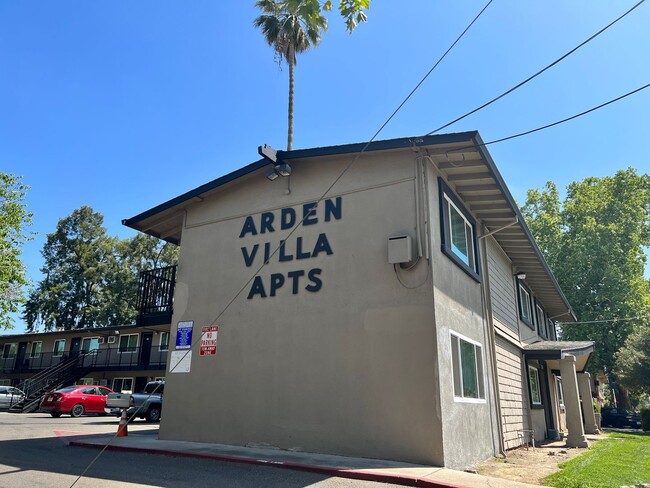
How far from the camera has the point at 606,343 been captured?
3612 centimetres

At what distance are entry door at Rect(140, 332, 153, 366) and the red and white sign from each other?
834 inches

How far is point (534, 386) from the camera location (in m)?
17.2

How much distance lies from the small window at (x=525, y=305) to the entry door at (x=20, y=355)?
3514 cm

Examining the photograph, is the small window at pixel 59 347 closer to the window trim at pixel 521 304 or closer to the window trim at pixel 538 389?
the window trim at pixel 521 304

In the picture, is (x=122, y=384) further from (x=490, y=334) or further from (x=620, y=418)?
(x=620, y=418)

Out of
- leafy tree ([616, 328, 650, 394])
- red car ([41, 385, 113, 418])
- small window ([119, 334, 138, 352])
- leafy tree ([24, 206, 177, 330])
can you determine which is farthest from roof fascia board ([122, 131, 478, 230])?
leafy tree ([24, 206, 177, 330])

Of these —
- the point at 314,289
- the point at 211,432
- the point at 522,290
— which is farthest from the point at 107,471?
the point at 522,290

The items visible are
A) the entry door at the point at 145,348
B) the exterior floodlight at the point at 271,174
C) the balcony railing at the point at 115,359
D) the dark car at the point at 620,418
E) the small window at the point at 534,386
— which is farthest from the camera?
the dark car at the point at 620,418

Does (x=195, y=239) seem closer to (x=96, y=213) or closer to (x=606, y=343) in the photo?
(x=606, y=343)

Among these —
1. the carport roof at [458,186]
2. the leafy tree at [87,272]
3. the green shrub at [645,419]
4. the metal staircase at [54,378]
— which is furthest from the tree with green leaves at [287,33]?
the leafy tree at [87,272]

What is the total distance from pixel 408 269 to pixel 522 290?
36.3 feet

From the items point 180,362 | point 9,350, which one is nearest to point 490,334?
point 180,362

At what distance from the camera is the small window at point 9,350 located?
38.2 metres

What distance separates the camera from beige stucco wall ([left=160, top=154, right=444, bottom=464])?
8914 millimetres
